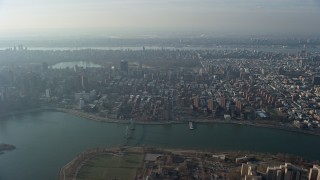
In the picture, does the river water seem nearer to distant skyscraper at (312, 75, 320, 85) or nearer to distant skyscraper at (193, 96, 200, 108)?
distant skyscraper at (193, 96, 200, 108)

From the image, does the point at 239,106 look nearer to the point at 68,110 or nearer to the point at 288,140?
the point at 288,140

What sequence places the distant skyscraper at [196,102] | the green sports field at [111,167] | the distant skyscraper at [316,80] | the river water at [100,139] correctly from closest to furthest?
the green sports field at [111,167] → the river water at [100,139] → the distant skyscraper at [196,102] → the distant skyscraper at [316,80]

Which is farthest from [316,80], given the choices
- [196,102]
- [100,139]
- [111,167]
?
[111,167]

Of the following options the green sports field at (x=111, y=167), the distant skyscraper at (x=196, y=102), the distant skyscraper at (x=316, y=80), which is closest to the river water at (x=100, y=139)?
the green sports field at (x=111, y=167)

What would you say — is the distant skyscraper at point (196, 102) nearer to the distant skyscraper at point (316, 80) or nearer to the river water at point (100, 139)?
the river water at point (100, 139)

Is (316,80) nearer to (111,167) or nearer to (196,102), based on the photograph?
(196,102)

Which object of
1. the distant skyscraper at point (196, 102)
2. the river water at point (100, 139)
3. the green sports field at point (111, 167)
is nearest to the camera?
the green sports field at point (111, 167)
